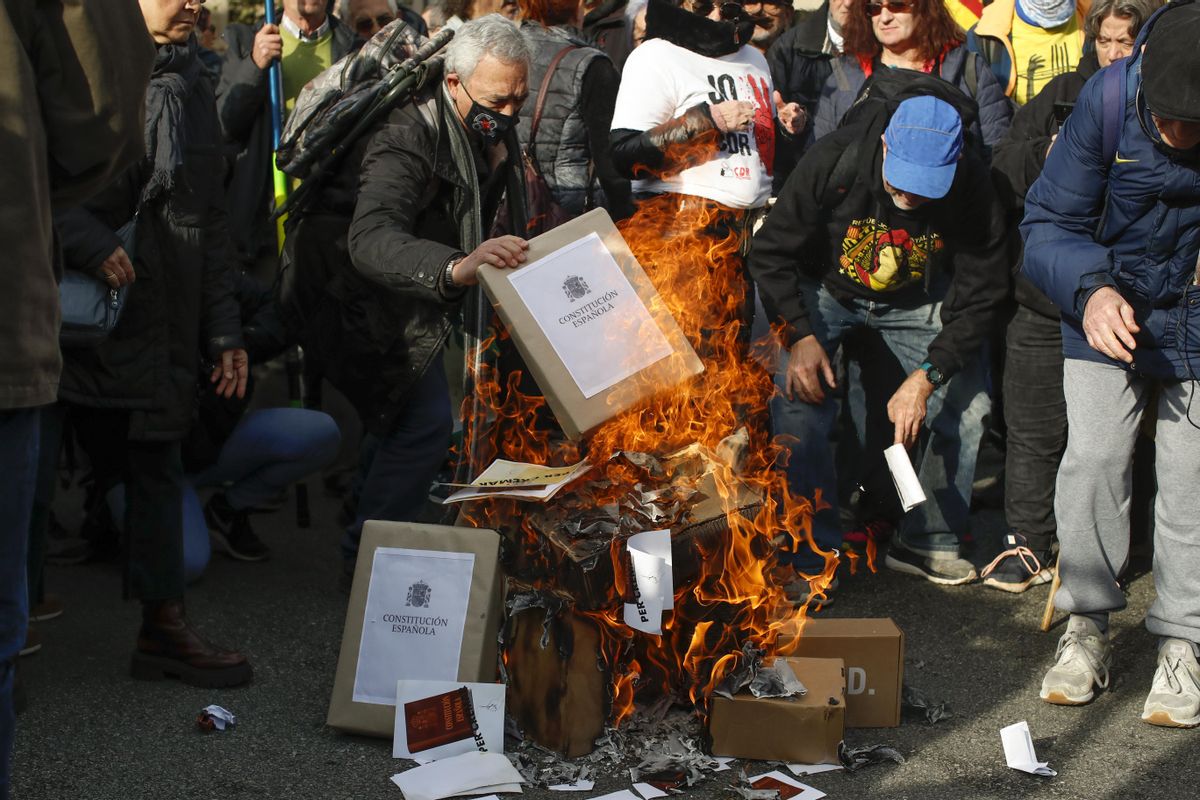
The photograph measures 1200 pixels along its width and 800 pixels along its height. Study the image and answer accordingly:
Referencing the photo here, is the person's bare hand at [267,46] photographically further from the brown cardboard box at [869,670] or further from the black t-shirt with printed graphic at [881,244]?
the brown cardboard box at [869,670]

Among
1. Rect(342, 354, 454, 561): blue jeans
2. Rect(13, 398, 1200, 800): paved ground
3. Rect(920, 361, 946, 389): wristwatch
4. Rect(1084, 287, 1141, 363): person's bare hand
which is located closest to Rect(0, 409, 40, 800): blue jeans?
Rect(13, 398, 1200, 800): paved ground

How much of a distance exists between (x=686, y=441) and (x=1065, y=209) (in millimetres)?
1506

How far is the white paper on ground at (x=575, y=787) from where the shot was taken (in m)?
4.01

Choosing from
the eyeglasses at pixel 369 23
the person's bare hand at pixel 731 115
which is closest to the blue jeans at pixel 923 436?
the person's bare hand at pixel 731 115

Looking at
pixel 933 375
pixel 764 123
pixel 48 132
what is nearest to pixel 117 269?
pixel 48 132

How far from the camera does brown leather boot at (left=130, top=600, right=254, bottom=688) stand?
4.77m

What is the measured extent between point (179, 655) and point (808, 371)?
107 inches

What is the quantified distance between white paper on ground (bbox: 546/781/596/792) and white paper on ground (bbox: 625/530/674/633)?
479mm

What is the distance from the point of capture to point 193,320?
16.1 ft

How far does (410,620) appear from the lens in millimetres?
4426

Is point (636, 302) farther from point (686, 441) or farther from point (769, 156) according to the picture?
point (769, 156)

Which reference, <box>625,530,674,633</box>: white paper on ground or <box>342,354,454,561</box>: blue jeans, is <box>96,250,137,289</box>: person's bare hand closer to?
<box>342,354,454,561</box>: blue jeans

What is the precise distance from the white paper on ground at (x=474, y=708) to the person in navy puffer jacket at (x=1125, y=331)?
1938mm

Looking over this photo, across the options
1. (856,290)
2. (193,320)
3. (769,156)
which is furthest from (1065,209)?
(193,320)
